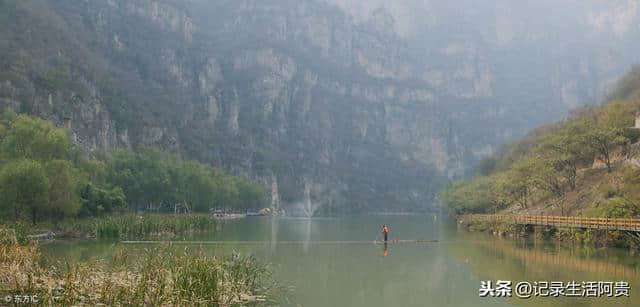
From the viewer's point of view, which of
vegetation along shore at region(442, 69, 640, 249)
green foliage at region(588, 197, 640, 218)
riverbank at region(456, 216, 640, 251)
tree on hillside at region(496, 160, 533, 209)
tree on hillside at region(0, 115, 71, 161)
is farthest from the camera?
tree on hillside at region(496, 160, 533, 209)

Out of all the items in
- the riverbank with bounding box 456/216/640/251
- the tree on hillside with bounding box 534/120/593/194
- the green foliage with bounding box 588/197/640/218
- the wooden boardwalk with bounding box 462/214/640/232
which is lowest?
the riverbank with bounding box 456/216/640/251

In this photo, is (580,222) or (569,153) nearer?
(580,222)

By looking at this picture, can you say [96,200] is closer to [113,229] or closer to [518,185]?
[113,229]

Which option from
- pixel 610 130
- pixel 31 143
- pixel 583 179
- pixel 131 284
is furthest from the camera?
pixel 583 179

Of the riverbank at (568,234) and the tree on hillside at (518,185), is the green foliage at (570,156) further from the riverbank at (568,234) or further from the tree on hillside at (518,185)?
the riverbank at (568,234)

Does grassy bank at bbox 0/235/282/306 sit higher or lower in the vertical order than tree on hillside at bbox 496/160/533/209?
lower

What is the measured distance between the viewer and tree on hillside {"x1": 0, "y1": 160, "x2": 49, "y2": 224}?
46.2 meters

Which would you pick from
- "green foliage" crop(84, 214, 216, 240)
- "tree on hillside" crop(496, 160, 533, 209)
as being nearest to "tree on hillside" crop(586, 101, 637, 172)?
"tree on hillside" crop(496, 160, 533, 209)

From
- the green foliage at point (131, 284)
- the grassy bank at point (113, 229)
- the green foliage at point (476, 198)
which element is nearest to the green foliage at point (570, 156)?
the green foliage at point (476, 198)

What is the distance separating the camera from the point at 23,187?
46406 millimetres

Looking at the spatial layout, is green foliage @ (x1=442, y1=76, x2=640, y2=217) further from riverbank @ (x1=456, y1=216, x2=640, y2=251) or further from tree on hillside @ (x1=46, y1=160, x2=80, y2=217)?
tree on hillside @ (x1=46, y1=160, x2=80, y2=217)

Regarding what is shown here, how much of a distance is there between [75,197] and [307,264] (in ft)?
90.8

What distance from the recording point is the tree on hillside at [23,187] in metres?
46.2

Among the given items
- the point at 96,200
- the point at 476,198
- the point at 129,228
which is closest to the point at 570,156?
the point at 476,198
